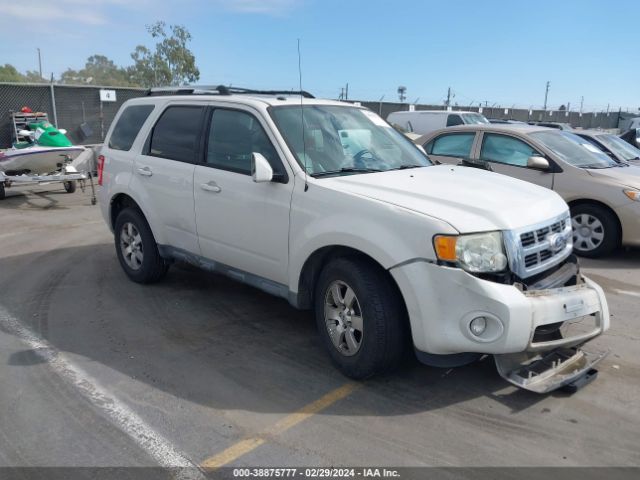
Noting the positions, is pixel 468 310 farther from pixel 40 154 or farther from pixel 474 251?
pixel 40 154

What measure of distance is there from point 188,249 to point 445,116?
59.7 feet

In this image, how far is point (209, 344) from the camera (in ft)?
15.0

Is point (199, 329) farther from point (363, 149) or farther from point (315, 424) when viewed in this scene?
point (363, 149)

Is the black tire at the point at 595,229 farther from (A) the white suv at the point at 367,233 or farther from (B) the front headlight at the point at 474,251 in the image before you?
(B) the front headlight at the point at 474,251

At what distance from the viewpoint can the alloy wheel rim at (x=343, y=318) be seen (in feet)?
12.5

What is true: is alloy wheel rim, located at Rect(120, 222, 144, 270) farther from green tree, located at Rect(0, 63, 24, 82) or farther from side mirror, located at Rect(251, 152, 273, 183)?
green tree, located at Rect(0, 63, 24, 82)

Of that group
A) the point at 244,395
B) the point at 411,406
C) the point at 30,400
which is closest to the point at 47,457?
the point at 30,400

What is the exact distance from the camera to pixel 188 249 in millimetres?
5289

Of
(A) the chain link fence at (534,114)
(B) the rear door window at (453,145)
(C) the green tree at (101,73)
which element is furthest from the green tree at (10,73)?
(B) the rear door window at (453,145)

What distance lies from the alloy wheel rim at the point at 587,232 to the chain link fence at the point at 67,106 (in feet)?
46.7

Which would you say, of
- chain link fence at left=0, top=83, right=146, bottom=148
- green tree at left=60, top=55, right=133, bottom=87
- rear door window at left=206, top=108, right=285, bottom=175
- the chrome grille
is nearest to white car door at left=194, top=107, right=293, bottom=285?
rear door window at left=206, top=108, right=285, bottom=175

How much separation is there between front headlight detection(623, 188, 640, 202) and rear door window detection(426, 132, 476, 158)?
2.22m

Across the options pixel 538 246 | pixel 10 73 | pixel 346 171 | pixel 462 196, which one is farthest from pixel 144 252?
pixel 10 73

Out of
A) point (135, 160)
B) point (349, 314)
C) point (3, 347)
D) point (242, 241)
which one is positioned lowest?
point (3, 347)
